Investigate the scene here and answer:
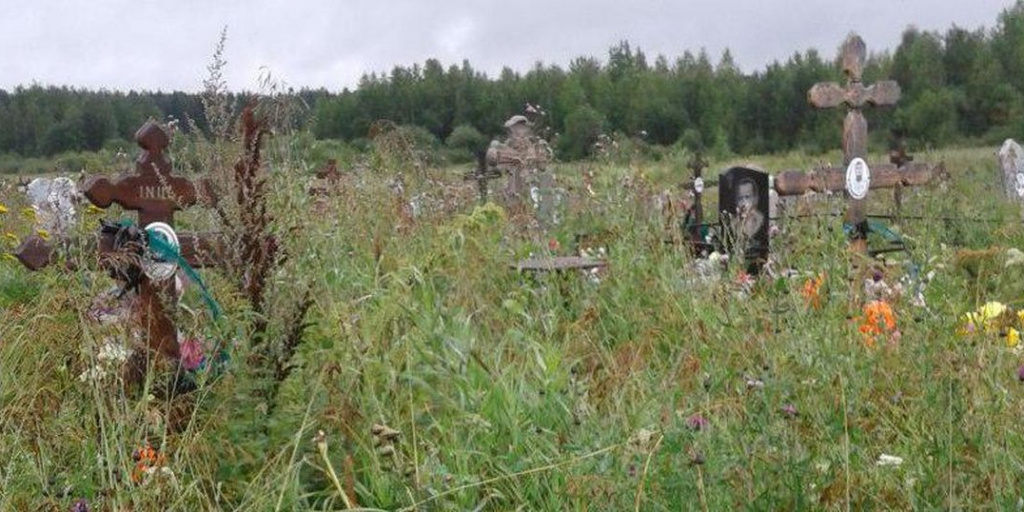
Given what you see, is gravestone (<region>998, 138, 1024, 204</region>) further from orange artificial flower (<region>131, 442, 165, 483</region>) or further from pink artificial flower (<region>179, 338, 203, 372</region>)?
orange artificial flower (<region>131, 442, 165, 483</region>)

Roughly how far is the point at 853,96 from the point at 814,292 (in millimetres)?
7384

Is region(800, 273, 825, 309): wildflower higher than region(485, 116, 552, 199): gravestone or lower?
lower

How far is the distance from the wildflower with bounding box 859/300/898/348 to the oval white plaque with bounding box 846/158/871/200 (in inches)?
266

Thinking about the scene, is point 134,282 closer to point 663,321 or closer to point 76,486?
point 76,486

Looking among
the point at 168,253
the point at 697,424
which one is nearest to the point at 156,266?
the point at 168,253

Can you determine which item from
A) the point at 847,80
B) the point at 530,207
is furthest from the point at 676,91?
the point at 530,207

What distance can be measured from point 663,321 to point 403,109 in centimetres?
1816

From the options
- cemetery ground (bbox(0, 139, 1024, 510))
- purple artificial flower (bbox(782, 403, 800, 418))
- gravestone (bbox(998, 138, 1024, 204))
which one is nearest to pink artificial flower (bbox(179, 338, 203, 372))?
cemetery ground (bbox(0, 139, 1024, 510))

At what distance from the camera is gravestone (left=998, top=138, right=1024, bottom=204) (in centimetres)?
1484

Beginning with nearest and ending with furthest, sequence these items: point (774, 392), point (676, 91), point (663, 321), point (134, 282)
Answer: point (774, 392), point (134, 282), point (663, 321), point (676, 91)

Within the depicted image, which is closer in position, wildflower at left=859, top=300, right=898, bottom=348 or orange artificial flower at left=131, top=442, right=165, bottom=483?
orange artificial flower at left=131, top=442, right=165, bottom=483

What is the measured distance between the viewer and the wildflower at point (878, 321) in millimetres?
3822

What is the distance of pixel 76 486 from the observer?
3070 millimetres

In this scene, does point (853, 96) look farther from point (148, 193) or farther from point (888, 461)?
point (888, 461)
